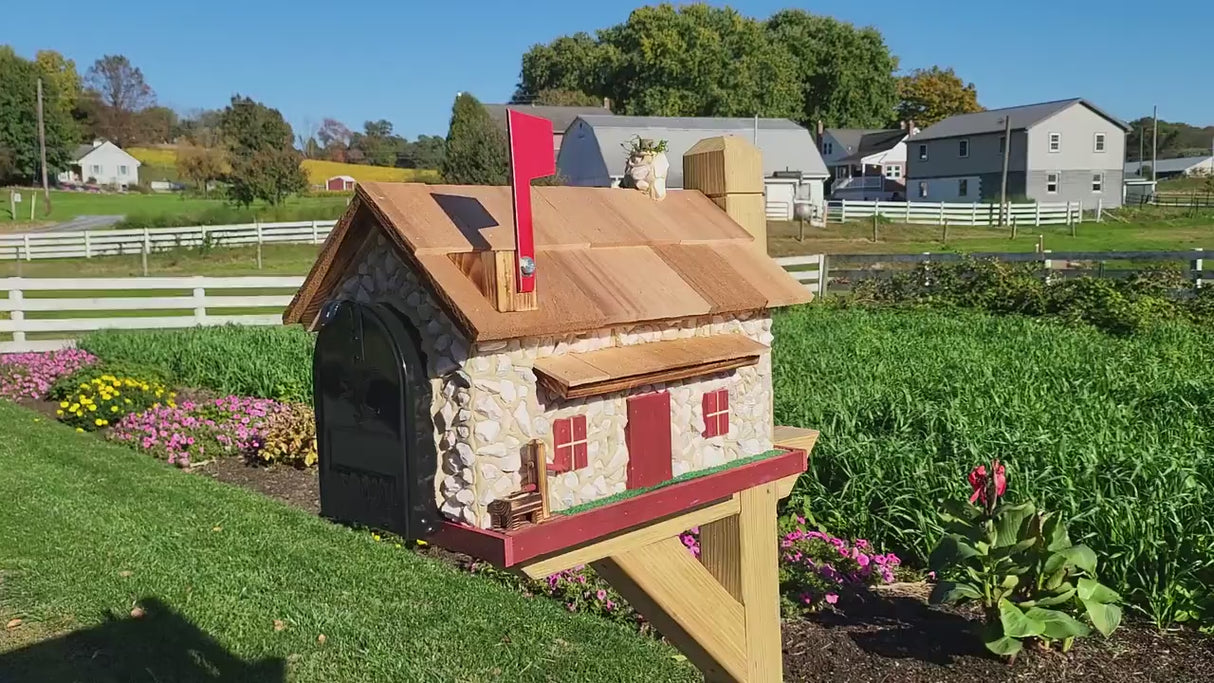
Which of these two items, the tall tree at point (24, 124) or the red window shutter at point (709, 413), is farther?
the tall tree at point (24, 124)

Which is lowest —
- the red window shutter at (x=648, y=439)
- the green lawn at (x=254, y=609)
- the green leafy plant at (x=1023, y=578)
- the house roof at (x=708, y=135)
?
the green lawn at (x=254, y=609)

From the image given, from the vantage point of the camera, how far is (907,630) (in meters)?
4.10

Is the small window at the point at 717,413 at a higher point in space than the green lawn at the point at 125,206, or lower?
lower

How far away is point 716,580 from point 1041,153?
49.1 meters

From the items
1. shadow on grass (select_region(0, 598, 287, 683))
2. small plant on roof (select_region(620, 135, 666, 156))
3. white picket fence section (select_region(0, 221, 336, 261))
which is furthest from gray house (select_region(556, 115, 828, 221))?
small plant on roof (select_region(620, 135, 666, 156))

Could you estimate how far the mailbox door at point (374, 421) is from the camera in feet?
5.77

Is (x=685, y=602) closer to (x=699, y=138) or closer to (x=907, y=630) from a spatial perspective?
(x=907, y=630)

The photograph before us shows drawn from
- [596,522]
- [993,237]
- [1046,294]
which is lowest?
[1046,294]

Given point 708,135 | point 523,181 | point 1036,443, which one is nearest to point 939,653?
point 1036,443

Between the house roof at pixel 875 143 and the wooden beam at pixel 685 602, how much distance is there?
5712 centimetres

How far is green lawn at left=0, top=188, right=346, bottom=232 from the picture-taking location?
42156 millimetres

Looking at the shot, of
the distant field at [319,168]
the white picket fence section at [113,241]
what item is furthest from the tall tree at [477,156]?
the distant field at [319,168]

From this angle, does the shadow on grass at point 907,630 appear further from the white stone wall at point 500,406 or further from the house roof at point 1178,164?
the house roof at point 1178,164

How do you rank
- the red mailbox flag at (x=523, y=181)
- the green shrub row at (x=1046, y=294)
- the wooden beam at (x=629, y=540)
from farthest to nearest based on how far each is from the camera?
1. the green shrub row at (x=1046, y=294)
2. the wooden beam at (x=629, y=540)
3. the red mailbox flag at (x=523, y=181)
